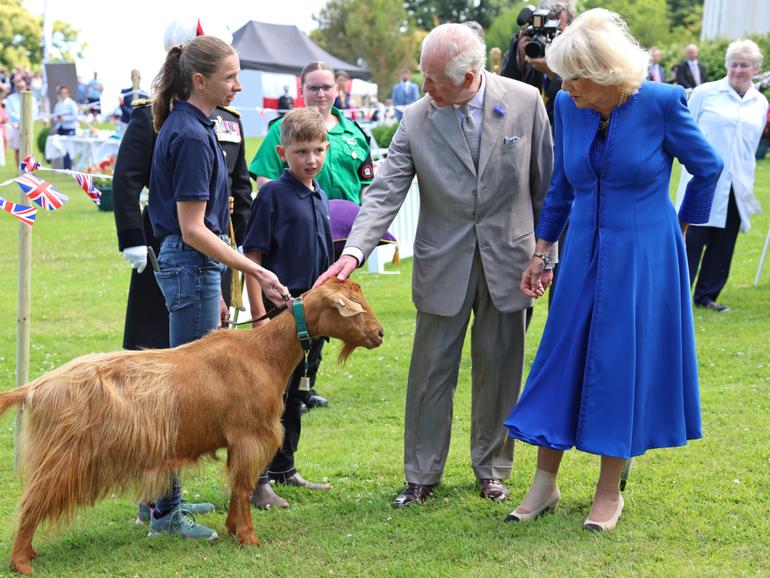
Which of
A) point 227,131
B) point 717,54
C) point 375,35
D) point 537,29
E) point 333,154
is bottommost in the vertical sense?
point 333,154

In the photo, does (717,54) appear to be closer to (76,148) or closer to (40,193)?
(76,148)

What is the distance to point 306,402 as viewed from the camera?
740cm

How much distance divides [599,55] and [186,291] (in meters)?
2.23

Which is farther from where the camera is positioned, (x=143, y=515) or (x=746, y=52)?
(x=746, y=52)

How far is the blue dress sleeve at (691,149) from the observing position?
14.8ft

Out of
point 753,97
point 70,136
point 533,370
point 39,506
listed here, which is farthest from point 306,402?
point 70,136

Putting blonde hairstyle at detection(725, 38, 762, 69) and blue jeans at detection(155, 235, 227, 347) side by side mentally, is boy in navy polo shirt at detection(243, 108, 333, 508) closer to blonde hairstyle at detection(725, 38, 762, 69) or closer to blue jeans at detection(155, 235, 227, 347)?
blue jeans at detection(155, 235, 227, 347)

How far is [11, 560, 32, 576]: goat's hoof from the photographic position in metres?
4.36

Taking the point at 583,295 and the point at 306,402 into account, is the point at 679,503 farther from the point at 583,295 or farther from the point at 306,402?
the point at 306,402

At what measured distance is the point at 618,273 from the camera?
4605mm

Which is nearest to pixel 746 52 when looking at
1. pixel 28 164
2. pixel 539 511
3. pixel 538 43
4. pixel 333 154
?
pixel 538 43

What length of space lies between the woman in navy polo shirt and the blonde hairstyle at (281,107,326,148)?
1.88 feet

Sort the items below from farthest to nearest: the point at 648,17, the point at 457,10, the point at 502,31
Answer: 1. the point at 457,10
2. the point at 648,17
3. the point at 502,31

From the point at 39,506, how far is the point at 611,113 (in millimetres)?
3170
